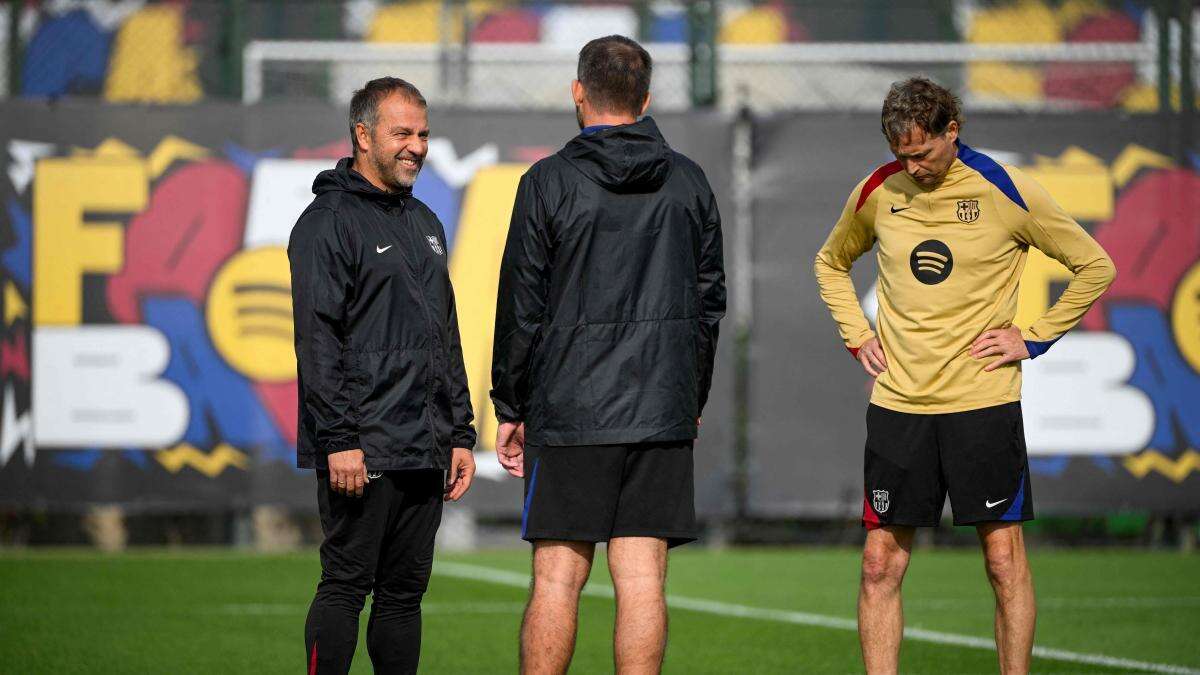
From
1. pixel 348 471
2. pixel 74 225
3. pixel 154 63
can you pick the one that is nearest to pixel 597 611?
pixel 348 471

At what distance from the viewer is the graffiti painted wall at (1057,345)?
12383 mm

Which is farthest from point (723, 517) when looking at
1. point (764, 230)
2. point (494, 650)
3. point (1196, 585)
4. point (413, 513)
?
point (413, 513)

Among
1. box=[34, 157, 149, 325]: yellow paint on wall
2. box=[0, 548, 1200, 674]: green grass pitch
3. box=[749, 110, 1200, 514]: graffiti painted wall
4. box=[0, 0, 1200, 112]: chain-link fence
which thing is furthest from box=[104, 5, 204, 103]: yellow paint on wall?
box=[749, 110, 1200, 514]: graffiti painted wall

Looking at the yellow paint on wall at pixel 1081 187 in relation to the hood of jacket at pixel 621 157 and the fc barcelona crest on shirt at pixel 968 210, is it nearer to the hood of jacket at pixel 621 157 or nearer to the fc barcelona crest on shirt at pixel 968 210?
the fc barcelona crest on shirt at pixel 968 210

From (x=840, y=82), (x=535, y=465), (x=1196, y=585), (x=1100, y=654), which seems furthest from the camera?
(x=840, y=82)

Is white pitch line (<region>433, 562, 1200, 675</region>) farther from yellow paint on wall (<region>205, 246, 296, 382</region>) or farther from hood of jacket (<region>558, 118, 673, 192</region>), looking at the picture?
hood of jacket (<region>558, 118, 673, 192</region>)

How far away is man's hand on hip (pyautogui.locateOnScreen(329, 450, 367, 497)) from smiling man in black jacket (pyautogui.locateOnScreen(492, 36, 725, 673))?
46 centimetres

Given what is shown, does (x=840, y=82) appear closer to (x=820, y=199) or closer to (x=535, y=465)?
(x=820, y=199)

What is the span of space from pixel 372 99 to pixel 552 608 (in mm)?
1641

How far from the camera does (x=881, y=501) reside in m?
5.69

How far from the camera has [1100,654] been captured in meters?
7.54

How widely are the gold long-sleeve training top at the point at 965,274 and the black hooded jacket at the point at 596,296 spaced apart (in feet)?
3.41

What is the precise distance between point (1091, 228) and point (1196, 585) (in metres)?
3.15

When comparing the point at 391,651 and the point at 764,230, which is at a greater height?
the point at 764,230
